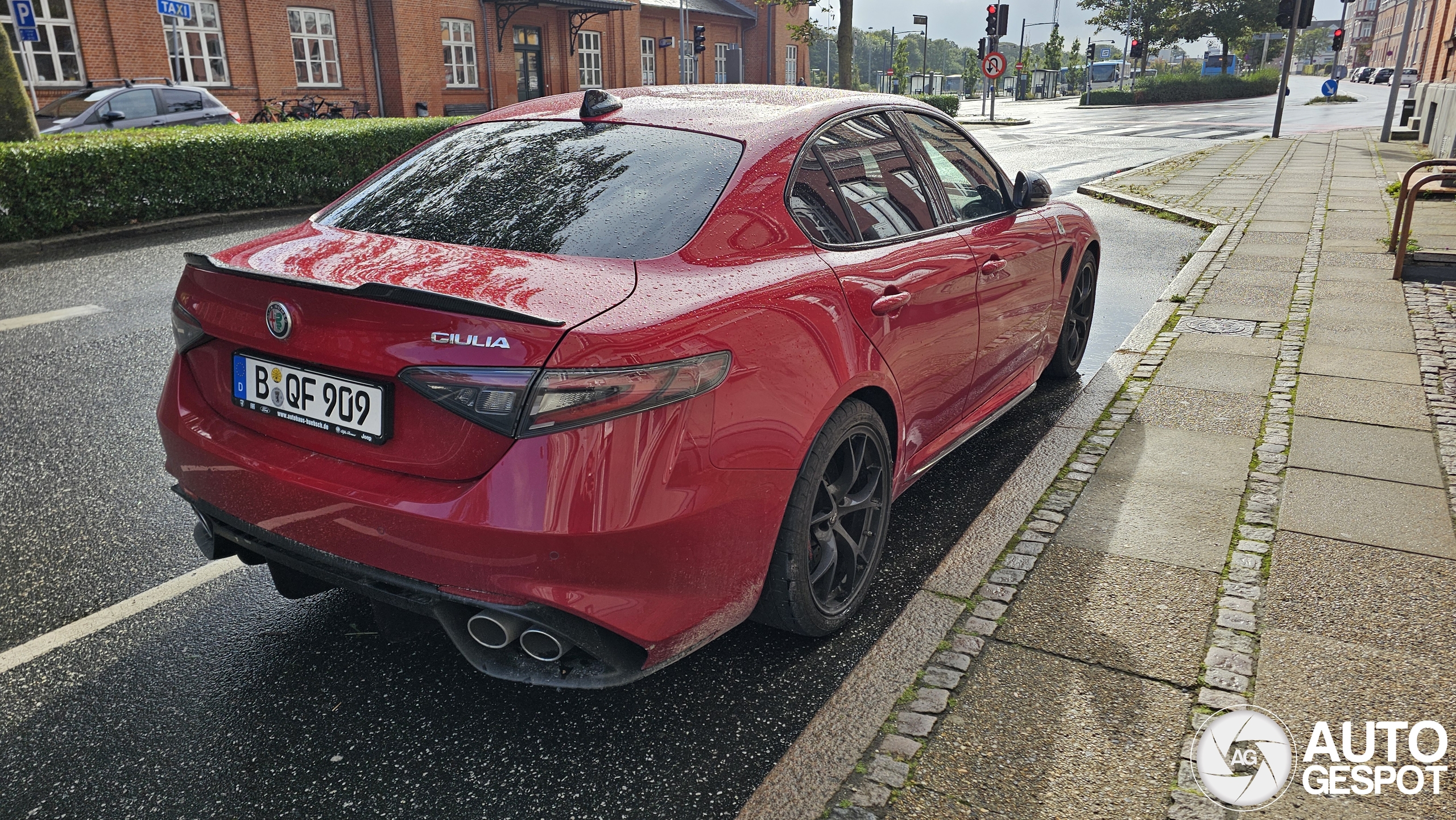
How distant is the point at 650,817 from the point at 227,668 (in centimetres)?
137

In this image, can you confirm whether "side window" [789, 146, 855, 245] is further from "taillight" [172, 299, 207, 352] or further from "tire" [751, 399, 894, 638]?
"taillight" [172, 299, 207, 352]

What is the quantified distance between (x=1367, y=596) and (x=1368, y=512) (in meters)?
0.78

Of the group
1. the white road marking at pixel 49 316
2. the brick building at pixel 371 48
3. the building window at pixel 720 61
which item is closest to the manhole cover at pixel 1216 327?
the white road marking at pixel 49 316

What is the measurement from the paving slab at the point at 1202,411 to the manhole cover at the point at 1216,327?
1.41 metres

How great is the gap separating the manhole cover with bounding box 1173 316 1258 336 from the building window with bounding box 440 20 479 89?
30.8 m

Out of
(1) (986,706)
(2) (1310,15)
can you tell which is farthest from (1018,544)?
(2) (1310,15)

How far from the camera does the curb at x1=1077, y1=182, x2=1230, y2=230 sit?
1146 cm

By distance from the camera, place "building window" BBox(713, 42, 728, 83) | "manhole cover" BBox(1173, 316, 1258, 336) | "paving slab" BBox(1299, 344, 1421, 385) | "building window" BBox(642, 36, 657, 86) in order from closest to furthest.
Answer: "paving slab" BBox(1299, 344, 1421, 385), "manhole cover" BBox(1173, 316, 1258, 336), "building window" BBox(642, 36, 657, 86), "building window" BBox(713, 42, 728, 83)

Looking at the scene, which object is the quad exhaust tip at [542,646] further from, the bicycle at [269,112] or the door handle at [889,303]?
the bicycle at [269,112]

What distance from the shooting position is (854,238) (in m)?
3.13

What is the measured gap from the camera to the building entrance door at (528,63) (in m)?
36.4

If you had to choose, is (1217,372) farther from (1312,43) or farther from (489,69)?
(1312,43)

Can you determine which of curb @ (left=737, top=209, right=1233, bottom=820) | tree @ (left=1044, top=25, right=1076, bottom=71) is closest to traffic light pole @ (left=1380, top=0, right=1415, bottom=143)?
curb @ (left=737, top=209, right=1233, bottom=820)

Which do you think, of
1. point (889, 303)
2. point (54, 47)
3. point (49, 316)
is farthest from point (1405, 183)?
point (54, 47)
